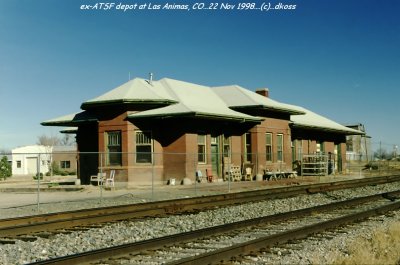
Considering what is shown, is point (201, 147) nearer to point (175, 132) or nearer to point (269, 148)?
point (175, 132)

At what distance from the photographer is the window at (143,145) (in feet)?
90.4

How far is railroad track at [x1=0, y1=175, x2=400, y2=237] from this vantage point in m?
11.6

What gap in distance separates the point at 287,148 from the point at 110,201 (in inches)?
764

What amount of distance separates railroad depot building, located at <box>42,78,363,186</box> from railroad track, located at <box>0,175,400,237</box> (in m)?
4.44

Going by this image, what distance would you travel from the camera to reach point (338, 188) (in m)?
24.9

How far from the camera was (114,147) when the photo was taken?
1099 inches

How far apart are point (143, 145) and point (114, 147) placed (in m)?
1.74

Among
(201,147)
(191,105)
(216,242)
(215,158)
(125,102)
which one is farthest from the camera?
(215,158)

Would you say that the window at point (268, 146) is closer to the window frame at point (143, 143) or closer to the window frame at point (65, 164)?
the window frame at point (143, 143)

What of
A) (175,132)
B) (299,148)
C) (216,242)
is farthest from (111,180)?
(299,148)

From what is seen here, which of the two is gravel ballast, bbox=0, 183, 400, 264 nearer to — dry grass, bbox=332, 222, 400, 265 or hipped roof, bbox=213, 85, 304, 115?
dry grass, bbox=332, 222, 400, 265

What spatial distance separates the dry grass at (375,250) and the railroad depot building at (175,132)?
14319 millimetres

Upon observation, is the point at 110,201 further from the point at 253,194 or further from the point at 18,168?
the point at 18,168

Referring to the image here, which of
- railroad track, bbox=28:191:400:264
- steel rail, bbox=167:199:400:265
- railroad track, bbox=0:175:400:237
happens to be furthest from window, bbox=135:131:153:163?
steel rail, bbox=167:199:400:265
